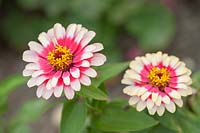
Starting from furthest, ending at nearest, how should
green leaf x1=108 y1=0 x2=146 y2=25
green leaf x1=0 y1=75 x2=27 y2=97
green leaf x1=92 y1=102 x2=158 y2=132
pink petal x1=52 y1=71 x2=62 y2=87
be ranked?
1. green leaf x1=108 y1=0 x2=146 y2=25
2. green leaf x1=0 y1=75 x2=27 y2=97
3. green leaf x1=92 y1=102 x2=158 y2=132
4. pink petal x1=52 y1=71 x2=62 y2=87

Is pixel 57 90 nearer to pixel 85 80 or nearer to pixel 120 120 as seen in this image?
pixel 85 80

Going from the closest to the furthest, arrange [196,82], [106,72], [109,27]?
[106,72] < [196,82] < [109,27]

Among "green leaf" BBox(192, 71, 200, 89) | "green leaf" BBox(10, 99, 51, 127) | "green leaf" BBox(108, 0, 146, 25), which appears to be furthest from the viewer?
"green leaf" BBox(108, 0, 146, 25)

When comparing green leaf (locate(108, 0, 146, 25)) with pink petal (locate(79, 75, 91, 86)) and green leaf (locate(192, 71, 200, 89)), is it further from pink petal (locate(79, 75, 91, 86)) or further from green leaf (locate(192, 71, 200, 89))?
pink petal (locate(79, 75, 91, 86))

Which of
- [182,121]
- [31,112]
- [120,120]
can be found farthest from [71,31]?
[31,112]

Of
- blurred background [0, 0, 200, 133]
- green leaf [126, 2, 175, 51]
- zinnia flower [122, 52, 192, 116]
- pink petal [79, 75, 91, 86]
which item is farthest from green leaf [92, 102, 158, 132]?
green leaf [126, 2, 175, 51]

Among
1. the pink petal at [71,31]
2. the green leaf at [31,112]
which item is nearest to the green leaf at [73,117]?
the pink petal at [71,31]
